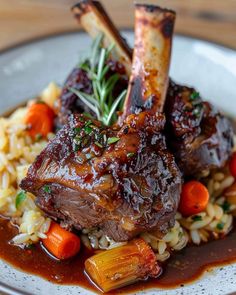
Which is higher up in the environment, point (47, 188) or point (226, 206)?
point (47, 188)

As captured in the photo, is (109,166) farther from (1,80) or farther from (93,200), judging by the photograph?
(1,80)

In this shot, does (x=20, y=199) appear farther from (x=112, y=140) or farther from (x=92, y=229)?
(x=112, y=140)

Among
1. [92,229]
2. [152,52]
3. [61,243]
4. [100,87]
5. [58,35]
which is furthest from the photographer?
[58,35]

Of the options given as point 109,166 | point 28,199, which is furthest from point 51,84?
point 109,166

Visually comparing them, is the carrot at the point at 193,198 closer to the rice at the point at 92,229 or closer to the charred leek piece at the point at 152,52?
the rice at the point at 92,229

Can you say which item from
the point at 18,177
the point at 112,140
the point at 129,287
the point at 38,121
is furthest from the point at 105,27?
the point at 129,287

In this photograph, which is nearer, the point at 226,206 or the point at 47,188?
the point at 47,188

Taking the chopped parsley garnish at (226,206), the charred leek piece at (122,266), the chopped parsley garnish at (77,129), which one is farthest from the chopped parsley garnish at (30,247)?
the chopped parsley garnish at (226,206)
